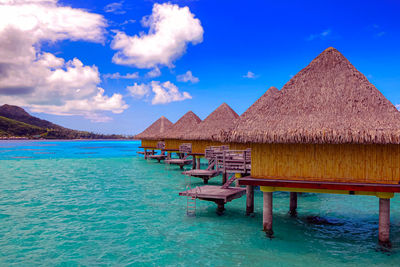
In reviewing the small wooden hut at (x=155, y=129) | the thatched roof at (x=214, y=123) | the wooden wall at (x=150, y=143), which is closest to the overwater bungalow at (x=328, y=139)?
the thatched roof at (x=214, y=123)

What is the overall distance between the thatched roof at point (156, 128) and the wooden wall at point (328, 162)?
36253 mm

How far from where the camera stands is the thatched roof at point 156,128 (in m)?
46.8

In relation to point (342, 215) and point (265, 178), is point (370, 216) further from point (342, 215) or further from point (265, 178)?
point (265, 178)

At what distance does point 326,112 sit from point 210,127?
1814 cm

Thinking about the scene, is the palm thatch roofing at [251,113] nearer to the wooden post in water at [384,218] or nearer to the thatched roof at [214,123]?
the wooden post in water at [384,218]

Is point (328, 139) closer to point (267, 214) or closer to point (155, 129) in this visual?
point (267, 214)

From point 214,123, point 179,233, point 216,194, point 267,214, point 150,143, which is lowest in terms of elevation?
point 179,233

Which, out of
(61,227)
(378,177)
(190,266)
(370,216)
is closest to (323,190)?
(378,177)

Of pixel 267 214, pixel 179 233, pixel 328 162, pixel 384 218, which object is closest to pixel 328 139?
pixel 328 162

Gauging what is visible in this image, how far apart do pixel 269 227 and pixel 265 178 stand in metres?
1.98

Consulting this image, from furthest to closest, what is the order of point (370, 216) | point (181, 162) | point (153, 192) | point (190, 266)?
point (181, 162), point (153, 192), point (370, 216), point (190, 266)

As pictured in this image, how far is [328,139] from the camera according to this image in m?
9.66

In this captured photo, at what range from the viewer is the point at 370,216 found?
14.9m

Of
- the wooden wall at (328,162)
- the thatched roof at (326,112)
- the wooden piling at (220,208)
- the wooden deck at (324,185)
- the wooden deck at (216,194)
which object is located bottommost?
the wooden piling at (220,208)
